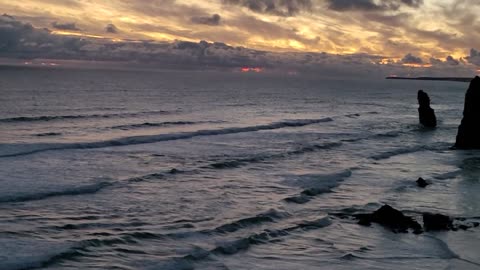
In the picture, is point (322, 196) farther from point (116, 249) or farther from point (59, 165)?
point (59, 165)

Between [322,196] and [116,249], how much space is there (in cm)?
986

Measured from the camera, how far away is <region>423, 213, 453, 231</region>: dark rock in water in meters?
16.8

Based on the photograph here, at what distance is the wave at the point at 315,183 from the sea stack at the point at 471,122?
14.5 m

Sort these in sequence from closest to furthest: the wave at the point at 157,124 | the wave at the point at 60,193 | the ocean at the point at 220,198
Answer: the ocean at the point at 220,198 < the wave at the point at 60,193 < the wave at the point at 157,124

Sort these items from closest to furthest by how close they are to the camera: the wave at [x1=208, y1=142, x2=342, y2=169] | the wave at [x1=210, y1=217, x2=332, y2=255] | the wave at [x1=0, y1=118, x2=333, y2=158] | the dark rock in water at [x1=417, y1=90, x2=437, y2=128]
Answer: the wave at [x1=210, y1=217, x2=332, y2=255] → the wave at [x1=208, y1=142, x2=342, y2=169] → the wave at [x1=0, y1=118, x2=333, y2=158] → the dark rock in water at [x1=417, y1=90, x2=437, y2=128]

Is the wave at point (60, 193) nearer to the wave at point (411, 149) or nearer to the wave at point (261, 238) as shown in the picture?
the wave at point (261, 238)

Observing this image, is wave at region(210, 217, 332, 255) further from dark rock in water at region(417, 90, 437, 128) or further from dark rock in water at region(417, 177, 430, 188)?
dark rock in water at region(417, 90, 437, 128)

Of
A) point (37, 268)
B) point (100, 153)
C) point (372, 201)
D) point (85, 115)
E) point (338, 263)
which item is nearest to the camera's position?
point (37, 268)

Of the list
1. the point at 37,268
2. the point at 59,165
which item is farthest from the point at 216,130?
the point at 37,268

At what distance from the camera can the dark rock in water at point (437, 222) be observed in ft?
55.1

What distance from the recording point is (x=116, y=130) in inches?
1657

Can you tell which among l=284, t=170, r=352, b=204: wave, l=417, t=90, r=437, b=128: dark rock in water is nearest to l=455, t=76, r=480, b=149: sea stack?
l=284, t=170, r=352, b=204: wave

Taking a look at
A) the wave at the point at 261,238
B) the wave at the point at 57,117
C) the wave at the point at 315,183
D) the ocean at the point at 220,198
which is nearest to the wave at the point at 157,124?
the ocean at the point at 220,198

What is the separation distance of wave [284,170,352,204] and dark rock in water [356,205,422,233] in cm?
352
